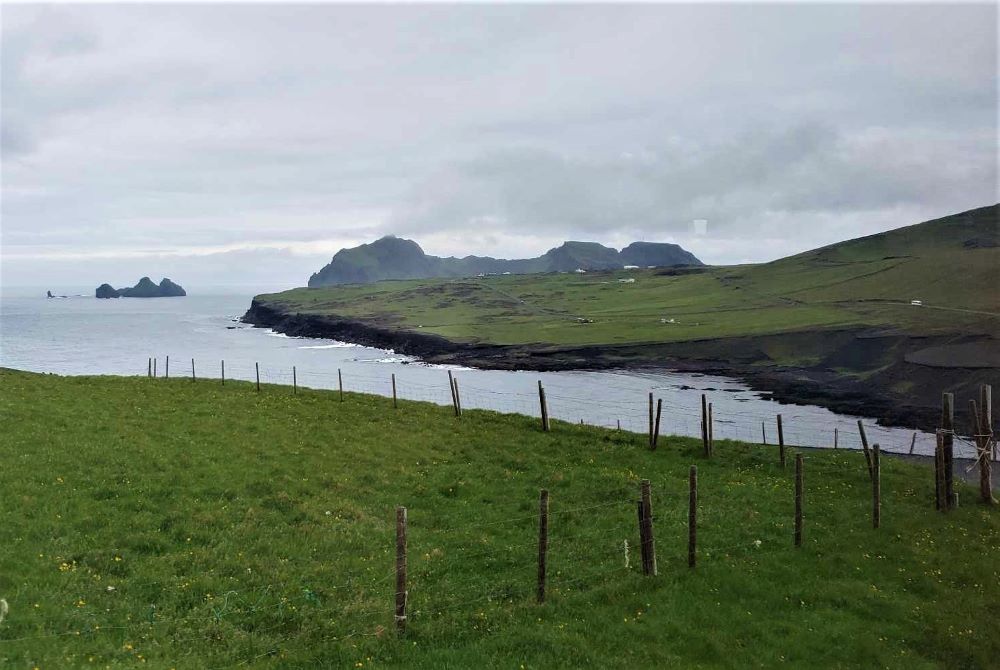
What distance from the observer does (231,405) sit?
41812mm

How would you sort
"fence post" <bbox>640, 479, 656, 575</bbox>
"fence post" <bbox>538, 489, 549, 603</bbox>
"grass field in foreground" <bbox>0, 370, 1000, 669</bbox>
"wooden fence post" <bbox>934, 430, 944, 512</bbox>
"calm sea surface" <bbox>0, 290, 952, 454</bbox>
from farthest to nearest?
1. "calm sea surface" <bbox>0, 290, 952, 454</bbox>
2. "wooden fence post" <bbox>934, 430, 944, 512</bbox>
3. "fence post" <bbox>640, 479, 656, 575</bbox>
4. "fence post" <bbox>538, 489, 549, 603</bbox>
5. "grass field in foreground" <bbox>0, 370, 1000, 669</bbox>

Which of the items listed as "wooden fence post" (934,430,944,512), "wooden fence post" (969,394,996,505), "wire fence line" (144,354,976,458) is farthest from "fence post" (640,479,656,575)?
"wire fence line" (144,354,976,458)

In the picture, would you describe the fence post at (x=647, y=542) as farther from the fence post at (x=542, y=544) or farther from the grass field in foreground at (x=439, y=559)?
the fence post at (x=542, y=544)

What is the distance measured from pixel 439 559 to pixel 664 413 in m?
63.7

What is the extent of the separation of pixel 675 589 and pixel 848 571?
6.63 m

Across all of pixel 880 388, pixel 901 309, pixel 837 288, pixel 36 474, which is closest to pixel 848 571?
pixel 36 474

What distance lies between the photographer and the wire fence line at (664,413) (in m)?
67.6

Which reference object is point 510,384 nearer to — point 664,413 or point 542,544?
point 664,413

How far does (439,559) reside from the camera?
2056 cm

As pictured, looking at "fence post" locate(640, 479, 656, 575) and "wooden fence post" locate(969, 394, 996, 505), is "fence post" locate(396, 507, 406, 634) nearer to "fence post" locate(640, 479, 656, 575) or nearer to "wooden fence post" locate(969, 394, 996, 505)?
"fence post" locate(640, 479, 656, 575)

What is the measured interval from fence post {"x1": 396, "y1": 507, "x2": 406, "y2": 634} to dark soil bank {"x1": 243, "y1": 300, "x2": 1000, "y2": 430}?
80.2 m

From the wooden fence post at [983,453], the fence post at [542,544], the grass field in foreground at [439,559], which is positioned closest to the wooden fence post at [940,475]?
the grass field in foreground at [439,559]

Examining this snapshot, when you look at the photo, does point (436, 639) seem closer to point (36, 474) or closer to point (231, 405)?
point (36, 474)

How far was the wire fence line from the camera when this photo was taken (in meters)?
67.6
